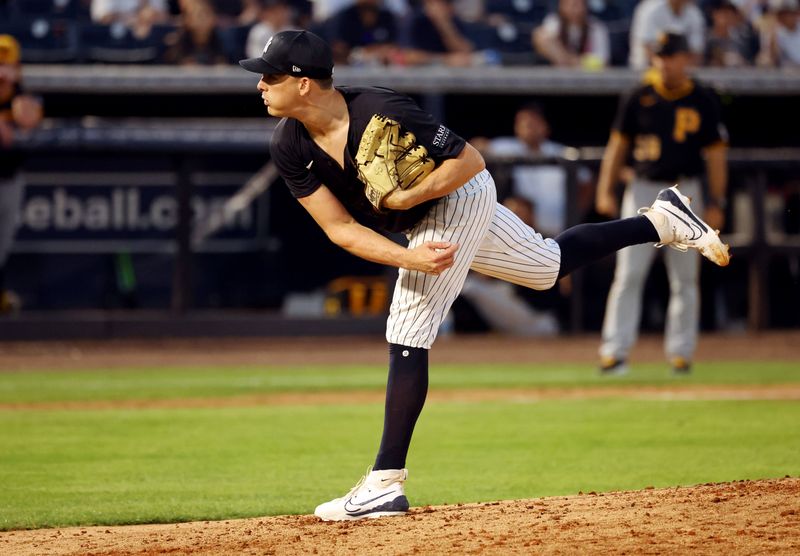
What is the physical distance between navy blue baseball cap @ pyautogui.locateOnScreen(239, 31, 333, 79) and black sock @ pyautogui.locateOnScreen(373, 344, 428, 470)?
0.98 meters

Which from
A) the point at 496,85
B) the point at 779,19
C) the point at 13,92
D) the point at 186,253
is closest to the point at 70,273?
the point at 186,253

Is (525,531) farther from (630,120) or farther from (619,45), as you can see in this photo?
(619,45)

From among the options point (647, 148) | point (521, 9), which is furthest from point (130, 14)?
point (647, 148)

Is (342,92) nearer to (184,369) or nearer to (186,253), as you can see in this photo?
(184,369)

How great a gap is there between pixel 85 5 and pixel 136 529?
10397 mm

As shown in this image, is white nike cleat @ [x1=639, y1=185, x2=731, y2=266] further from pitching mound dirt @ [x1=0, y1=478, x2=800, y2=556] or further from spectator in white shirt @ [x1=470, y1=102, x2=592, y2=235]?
spectator in white shirt @ [x1=470, y1=102, x2=592, y2=235]

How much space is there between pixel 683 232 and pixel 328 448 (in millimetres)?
2169

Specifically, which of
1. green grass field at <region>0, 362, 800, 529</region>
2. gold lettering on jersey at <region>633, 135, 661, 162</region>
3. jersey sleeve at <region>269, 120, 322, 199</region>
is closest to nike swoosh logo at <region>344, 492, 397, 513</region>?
green grass field at <region>0, 362, 800, 529</region>

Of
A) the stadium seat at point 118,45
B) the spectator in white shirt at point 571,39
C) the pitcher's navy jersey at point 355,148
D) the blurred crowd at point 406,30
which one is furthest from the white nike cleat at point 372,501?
the spectator in white shirt at point 571,39

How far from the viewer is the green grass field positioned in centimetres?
503

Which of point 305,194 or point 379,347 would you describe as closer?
point 305,194

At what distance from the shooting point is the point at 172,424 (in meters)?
7.31

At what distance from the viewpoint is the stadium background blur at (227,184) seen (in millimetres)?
12555

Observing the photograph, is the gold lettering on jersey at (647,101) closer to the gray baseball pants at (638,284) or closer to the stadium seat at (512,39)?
the gray baseball pants at (638,284)
